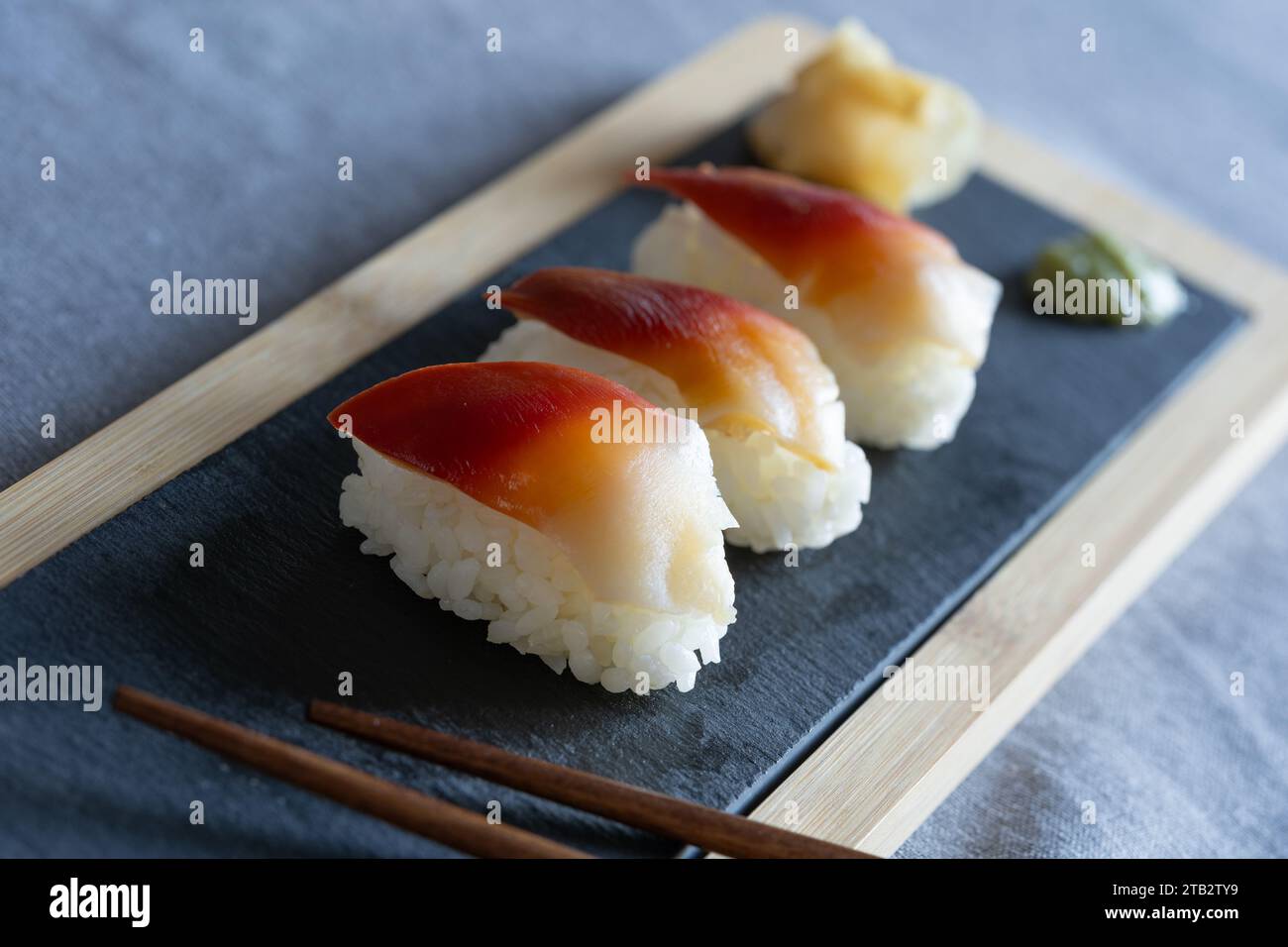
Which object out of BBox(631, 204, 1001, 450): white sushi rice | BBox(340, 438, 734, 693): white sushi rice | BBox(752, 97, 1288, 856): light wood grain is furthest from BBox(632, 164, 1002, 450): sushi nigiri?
BBox(340, 438, 734, 693): white sushi rice

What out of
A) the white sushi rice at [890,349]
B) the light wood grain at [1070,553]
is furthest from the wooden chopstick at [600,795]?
the white sushi rice at [890,349]

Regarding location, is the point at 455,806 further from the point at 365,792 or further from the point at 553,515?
the point at 553,515

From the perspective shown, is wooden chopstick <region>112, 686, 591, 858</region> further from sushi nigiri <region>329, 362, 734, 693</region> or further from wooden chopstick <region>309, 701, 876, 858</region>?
sushi nigiri <region>329, 362, 734, 693</region>

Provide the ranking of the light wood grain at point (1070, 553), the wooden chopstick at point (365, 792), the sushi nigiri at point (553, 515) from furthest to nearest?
1. the light wood grain at point (1070, 553)
2. the sushi nigiri at point (553, 515)
3. the wooden chopstick at point (365, 792)

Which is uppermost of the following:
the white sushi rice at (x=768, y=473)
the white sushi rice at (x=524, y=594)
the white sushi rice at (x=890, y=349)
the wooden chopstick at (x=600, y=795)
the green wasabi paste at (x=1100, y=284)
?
the green wasabi paste at (x=1100, y=284)

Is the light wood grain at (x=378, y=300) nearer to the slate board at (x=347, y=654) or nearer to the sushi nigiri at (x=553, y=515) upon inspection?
the slate board at (x=347, y=654)

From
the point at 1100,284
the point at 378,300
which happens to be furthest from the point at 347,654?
the point at 1100,284
